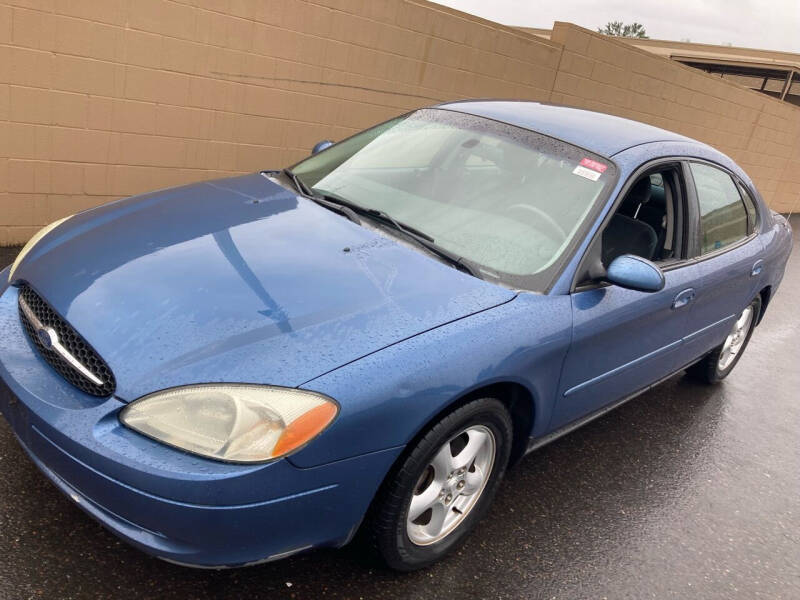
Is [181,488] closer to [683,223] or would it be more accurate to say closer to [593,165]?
[593,165]

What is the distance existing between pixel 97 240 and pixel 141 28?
3005mm

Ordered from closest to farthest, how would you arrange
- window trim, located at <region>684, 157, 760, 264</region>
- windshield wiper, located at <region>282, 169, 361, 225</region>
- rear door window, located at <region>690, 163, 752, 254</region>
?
windshield wiper, located at <region>282, 169, 361, 225</region> < window trim, located at <region>684, 157, 760, 264</region> < rear door window, located at <region>690, 163, 752, 254</region>

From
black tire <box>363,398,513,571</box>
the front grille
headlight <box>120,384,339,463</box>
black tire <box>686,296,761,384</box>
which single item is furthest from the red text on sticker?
the front grille


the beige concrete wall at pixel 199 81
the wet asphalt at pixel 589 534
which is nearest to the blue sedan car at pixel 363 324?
the wet asphalt at pixel 589 534

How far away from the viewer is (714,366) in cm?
479

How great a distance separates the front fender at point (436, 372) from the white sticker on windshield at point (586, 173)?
0.69 metres

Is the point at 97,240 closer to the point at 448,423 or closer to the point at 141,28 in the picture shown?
the point at 448,423

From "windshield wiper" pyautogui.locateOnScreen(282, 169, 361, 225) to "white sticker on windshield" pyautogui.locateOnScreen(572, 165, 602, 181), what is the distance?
101 centimetres

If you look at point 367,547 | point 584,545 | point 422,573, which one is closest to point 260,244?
point 367,547

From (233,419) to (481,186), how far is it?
1750 millimetres

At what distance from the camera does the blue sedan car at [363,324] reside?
2.05 metres

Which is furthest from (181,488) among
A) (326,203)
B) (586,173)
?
(586,173)

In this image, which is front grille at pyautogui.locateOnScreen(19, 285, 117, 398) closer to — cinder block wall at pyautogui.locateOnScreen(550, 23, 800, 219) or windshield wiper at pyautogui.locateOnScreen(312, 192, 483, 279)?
windshield wiper at pyautogui.locateOnScreen(312, 192, 483, 279)

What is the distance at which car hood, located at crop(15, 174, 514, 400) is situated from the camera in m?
2.16
